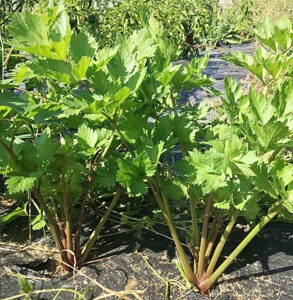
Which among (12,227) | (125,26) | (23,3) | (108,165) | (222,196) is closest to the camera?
(222,196)

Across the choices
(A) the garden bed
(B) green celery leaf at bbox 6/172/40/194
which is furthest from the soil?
(B) green celery leaf at bbox 6/172/40/194

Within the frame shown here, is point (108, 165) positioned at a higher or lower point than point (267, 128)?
lower

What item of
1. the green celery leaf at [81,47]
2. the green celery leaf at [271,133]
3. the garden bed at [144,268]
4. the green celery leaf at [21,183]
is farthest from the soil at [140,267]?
the green celery leaf at [81,47]

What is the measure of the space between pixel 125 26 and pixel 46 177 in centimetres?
190

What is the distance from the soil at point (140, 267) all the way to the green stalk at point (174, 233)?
0.04 metres

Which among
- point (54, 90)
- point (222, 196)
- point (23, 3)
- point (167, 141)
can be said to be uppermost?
point (23, 3)

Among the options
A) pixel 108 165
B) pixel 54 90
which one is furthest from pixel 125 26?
pixel 108 165

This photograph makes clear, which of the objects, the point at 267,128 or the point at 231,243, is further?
the point at 231,243

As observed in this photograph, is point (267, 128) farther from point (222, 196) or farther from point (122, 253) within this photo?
point (122, 253)

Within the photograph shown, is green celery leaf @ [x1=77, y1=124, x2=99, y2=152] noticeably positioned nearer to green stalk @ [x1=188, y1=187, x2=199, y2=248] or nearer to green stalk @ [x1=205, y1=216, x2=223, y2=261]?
green stalk @ [x1=188, y1=187, x2=199, y2=248]

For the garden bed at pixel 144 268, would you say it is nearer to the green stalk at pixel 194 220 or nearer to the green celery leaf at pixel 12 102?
the green stalk at pixel 194 220

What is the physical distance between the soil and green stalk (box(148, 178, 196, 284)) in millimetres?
36

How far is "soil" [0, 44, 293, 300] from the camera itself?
109 cm

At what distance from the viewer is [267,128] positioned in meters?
0.88
